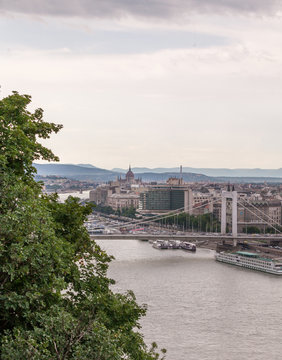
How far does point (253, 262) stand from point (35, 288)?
14.4 m

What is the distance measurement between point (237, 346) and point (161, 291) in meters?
3.94

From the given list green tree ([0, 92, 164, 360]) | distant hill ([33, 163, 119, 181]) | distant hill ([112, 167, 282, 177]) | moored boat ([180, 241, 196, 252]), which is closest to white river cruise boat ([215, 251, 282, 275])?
moored boat ([180, 241, 196, 252])

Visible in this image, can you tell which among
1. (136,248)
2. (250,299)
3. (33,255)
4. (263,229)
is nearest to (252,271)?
(250,299)

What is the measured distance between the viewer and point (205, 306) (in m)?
11.2

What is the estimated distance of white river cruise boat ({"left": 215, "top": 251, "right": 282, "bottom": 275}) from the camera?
16.5 meters

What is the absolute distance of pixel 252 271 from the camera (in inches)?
661

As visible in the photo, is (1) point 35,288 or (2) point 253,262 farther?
(2) point 253,262

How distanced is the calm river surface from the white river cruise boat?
1.15 feet

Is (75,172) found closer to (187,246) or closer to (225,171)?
(225,171)

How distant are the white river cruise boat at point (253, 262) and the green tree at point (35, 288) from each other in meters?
12.6

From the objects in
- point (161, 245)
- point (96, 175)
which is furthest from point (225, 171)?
point (161, 245)

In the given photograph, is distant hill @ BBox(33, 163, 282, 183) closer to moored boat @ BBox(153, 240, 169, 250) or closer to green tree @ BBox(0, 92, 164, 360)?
moored boat @ BBox(153, 240, 169, 250)

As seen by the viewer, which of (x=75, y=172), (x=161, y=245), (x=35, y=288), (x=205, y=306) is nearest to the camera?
(x=35, y=288)

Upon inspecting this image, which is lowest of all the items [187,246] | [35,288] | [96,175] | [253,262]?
[253,262]
